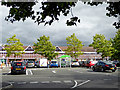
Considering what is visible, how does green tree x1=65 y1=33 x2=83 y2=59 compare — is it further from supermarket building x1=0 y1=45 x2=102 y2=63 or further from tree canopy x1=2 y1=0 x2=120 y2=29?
tree canopy x1=2 y1=0 x2=120 y2=29

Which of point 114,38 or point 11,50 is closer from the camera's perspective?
point 114,38

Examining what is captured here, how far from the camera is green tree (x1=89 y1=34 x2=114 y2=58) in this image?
67812 millimetres

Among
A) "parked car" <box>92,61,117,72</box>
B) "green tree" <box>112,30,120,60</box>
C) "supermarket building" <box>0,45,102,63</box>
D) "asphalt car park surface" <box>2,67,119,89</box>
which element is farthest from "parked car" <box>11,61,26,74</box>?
"supermarket building" <box>0,45,102,63</box>

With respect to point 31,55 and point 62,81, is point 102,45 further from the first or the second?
point 62,81

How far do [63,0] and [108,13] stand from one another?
386cm

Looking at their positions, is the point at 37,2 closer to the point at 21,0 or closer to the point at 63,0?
the point at 21,0

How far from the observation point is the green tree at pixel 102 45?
2670 inches

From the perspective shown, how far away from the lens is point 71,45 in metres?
69.7

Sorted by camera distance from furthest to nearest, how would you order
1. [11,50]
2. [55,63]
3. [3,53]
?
[3,53] → [11,50] → [55,63]

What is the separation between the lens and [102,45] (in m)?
68.8

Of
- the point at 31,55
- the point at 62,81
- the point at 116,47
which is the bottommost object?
the point at 62,81

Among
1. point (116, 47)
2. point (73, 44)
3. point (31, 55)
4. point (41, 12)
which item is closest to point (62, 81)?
point (41, 12)

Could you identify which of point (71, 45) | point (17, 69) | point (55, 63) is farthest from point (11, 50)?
point (17, 69)

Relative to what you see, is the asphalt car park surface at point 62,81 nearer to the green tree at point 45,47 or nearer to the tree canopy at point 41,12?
the tree canopy at point 41,12
